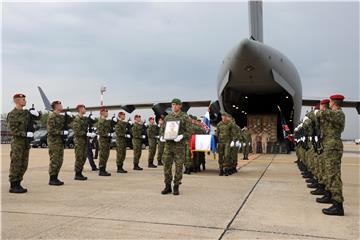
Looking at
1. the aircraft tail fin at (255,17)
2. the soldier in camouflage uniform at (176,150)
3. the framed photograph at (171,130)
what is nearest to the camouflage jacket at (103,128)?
the soldier in camouflage uniform at (176,150)

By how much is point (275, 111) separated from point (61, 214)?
17553 millimetres

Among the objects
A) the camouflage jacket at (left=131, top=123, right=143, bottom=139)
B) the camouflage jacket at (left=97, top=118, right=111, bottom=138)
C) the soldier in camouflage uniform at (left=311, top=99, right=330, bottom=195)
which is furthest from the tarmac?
the camouflage jacket at (left=131, top=123, right=143, bottom=139)

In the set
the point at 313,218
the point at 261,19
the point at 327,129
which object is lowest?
the point at 313,218

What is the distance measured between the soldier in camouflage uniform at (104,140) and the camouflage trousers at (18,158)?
2.60 meters

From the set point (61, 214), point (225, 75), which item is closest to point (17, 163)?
point (61, 214)

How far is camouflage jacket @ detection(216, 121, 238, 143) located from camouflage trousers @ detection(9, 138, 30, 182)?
4505 mm

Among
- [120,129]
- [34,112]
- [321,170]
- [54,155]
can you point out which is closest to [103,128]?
[120,129]

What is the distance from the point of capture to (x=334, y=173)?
4.67 m

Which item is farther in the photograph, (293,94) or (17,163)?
(293,94)

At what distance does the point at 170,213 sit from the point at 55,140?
3531 mm

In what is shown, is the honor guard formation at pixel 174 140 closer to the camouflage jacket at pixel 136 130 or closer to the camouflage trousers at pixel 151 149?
the camouflage jacket at pixel 136 130

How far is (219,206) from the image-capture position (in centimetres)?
486

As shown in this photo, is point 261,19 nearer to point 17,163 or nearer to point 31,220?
point 17,163

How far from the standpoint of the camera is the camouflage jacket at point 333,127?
475cm
